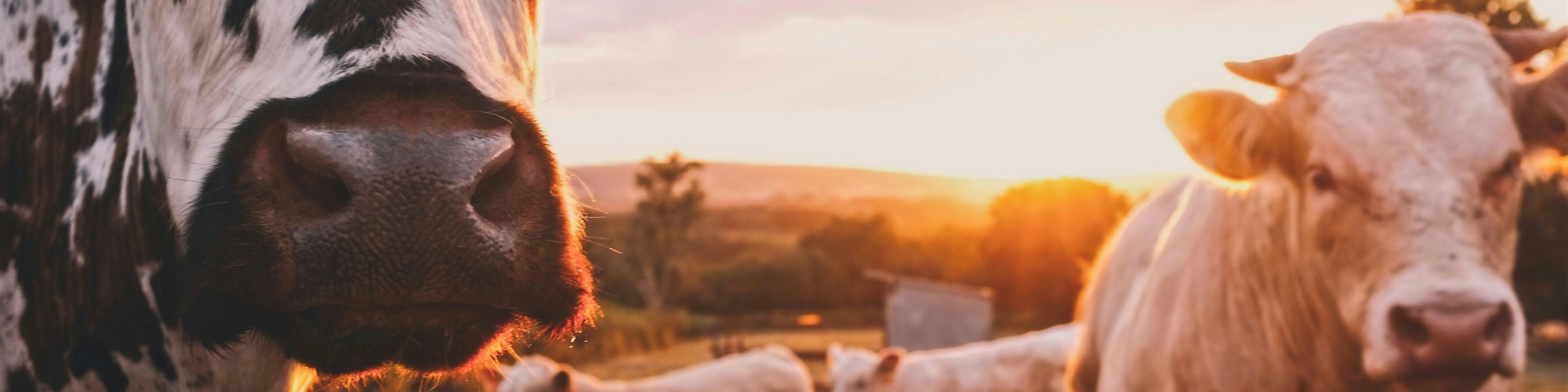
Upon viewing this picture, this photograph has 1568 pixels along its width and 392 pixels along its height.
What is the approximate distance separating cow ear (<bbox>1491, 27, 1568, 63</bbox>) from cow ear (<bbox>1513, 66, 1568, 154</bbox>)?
0.23 feet

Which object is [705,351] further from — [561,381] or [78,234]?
[78,234]

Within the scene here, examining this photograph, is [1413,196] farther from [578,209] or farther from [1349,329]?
[578,209]

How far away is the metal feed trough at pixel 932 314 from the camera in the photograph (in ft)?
90.2

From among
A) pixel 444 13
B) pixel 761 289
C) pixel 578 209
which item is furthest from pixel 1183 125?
pixel 761 289

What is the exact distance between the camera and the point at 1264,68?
2.93 meters

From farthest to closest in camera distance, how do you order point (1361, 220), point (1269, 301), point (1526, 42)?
point (1269, 301) < point (1526, 42) < point (1361, 220)

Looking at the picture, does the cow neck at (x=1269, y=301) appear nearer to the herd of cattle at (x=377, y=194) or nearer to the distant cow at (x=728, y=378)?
the herd of cattle at (x=377, y=194)

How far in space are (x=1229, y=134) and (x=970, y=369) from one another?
10.0m

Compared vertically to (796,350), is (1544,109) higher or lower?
higher

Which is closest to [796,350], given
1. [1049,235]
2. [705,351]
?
[705,351]

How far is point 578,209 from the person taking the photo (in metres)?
1.77

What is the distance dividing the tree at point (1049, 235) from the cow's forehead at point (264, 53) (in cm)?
4536

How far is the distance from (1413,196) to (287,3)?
88.5 inches

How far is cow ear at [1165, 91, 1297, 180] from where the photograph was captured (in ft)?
9.32
